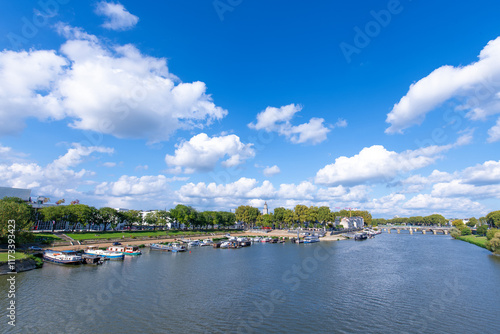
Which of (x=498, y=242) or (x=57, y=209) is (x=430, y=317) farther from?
(x=57, y=209)

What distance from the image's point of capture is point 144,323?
30375mm

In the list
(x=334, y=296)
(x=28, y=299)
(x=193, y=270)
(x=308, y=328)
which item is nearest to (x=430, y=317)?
(x=334, y=296)

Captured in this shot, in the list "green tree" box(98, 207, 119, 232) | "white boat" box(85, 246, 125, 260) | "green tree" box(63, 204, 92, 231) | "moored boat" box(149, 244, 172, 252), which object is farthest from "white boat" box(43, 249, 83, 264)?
"green tree" box(98, 207, 119, 232)

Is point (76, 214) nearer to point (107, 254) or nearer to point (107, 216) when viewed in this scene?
point (107, 216)

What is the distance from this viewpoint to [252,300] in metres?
39.8

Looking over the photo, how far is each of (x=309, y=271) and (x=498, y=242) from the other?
7668 cm

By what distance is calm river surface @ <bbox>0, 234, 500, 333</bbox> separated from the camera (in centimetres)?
3055

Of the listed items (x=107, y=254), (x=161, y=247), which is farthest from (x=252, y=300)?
(x=161, y=247)

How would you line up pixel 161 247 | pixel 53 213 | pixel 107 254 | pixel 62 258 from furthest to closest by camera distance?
1. pixel 53 213
2. pixel 161 247
3. pixel 107 254
4. pixel 62 258

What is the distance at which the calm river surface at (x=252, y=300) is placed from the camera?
100 feet

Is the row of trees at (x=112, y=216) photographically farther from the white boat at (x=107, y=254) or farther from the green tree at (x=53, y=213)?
the white boat at (x=107, y=254)

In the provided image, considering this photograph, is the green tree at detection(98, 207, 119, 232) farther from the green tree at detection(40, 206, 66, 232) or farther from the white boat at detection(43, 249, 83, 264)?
the white boat at detection(43, 249, 83, 264)

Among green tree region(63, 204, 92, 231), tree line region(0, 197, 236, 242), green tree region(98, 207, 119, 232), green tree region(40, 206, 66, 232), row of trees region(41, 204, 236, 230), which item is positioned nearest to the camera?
tree line region(0, 197, 236, 242)

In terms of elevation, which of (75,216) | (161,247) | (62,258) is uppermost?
(75,216)
